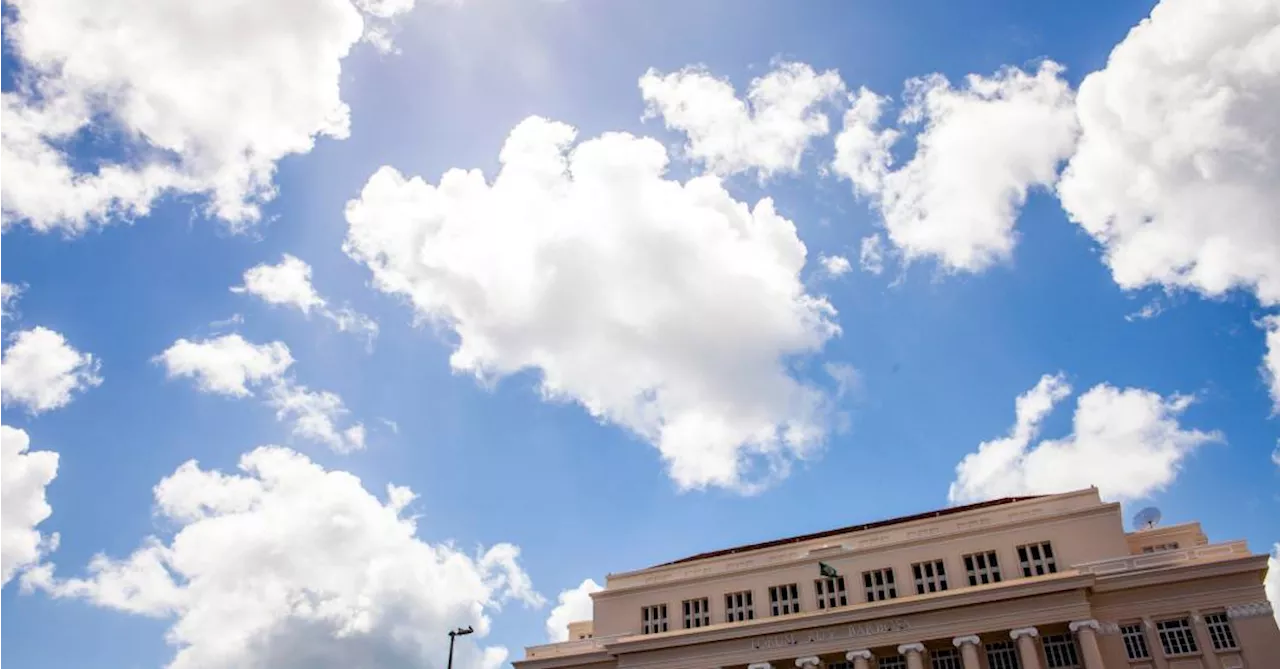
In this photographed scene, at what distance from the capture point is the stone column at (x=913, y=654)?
46.4 metres

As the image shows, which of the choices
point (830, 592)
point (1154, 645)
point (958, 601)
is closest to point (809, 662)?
point (830, 592)

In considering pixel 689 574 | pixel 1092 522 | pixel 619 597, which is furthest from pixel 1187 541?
pixel 619 597

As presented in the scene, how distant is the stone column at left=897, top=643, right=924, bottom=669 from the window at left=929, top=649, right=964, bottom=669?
112 cm

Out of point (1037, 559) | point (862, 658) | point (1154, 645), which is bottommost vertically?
point (1154, 645)

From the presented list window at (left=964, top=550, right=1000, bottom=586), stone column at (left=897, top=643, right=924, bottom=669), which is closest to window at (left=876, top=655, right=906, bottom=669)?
stone column at (left=897, top=643, right=924, bottom=669)

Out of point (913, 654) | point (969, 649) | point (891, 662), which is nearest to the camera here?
point (969, 649)

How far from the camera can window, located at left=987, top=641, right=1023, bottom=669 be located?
4534 cm

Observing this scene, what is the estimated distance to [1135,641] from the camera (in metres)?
43.5

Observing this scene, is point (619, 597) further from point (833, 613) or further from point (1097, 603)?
point (1097, 603)

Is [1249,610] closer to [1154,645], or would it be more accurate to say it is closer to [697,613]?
[1154,645]

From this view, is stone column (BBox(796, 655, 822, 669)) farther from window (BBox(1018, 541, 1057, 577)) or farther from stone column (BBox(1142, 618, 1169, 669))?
stone column (BBox(1142, 618, 1169, 669))

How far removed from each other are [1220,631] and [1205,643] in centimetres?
92

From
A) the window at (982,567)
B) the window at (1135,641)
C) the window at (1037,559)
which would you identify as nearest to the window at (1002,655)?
the window at (982,567)

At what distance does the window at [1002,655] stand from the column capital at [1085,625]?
3076mm
